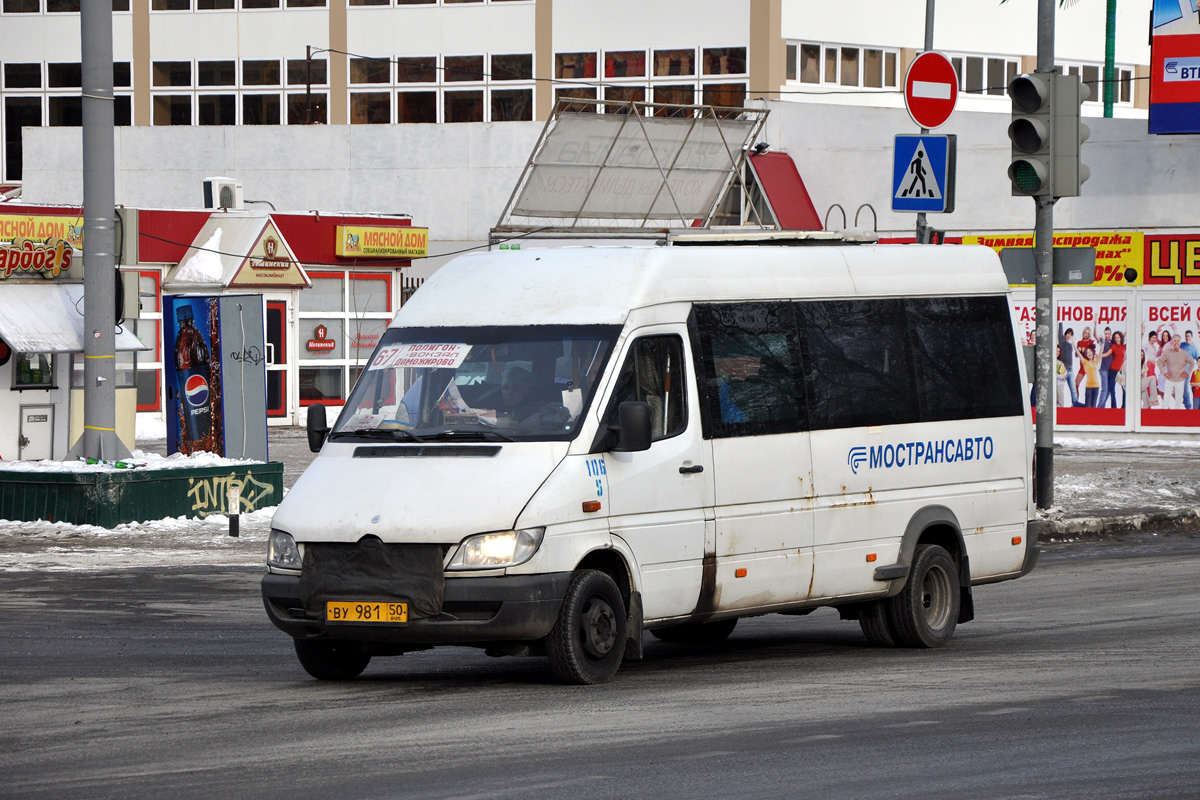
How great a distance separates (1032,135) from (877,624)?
761cm

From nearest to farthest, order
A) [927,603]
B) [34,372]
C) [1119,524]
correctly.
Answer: [927,603], [1119,524], [34,372]

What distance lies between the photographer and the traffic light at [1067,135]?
57.4 feet

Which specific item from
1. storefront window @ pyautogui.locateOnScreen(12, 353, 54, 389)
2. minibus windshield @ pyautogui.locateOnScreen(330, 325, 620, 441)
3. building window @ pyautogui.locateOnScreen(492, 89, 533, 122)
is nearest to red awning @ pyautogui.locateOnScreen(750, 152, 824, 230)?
building window @ pyautogui.locateOnScreen(492, 89, 533, 122)

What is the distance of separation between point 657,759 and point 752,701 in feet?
5.17

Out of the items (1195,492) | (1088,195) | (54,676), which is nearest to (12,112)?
(1088,195)

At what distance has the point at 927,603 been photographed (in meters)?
11.5

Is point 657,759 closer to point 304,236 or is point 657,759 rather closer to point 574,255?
point 574,255

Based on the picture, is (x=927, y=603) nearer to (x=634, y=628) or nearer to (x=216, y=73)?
(x=634, y=628)

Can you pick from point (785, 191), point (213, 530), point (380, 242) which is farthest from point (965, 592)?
point (380, 242)

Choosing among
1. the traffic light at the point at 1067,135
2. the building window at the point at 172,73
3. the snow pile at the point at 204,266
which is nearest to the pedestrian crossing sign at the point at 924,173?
the traffic light at the point at 1067,135

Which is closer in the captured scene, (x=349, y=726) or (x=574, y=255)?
(x=349, y=726)

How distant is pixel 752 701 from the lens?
8938mm

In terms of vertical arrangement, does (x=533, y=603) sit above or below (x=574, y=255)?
below

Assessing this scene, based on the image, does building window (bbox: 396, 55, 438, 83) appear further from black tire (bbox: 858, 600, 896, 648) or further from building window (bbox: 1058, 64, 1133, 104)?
black tire (bbox: 858, 600, 896, 648)
